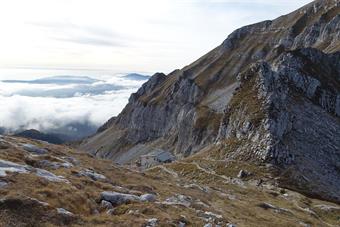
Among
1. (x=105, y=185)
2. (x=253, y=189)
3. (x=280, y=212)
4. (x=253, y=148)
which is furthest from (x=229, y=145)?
(x=105, y=185)

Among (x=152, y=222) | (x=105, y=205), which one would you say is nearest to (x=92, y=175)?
(x=105, y=205)

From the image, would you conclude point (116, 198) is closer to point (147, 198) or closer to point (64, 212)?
point (147, 198)

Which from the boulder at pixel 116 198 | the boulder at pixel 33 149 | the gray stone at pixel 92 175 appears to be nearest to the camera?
the boulder at pixel 116 198

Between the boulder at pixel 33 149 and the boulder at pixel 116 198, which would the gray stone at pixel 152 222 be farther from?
the boulder at pixel 33 149

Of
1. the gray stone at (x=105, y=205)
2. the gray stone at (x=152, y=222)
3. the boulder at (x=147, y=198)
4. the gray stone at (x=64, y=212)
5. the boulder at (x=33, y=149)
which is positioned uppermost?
the boulder at (x=33, y=149)

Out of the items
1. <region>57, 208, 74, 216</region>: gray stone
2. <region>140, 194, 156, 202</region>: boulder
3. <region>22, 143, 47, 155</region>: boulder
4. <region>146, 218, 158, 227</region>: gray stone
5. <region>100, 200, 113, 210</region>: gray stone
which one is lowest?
<region>140, 194, 156, 202</region>: boulder

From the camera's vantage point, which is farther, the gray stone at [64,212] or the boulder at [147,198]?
the boulder at [147,198]

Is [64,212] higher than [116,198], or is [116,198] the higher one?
[64,212]

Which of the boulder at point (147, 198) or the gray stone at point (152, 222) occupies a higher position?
the gray stone at point (152, 222)

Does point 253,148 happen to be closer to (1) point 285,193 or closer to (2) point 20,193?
(1) point 285,193

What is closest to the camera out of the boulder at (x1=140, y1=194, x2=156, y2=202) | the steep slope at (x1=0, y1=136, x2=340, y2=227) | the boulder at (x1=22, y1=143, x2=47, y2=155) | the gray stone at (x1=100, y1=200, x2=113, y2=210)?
the steep slope at (x1=0, y1=136, x2=340, y2=227)

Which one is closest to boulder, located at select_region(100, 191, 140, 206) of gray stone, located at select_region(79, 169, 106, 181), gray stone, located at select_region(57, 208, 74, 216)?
gray stone, located at select_region(57, 208, 74, 216)

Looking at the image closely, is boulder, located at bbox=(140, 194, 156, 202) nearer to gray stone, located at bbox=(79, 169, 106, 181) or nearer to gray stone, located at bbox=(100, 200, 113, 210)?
gray stone, located at bbox=(100, 200, 113, 210)

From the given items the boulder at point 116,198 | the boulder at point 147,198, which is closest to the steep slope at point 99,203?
the boulder at point 116,198
